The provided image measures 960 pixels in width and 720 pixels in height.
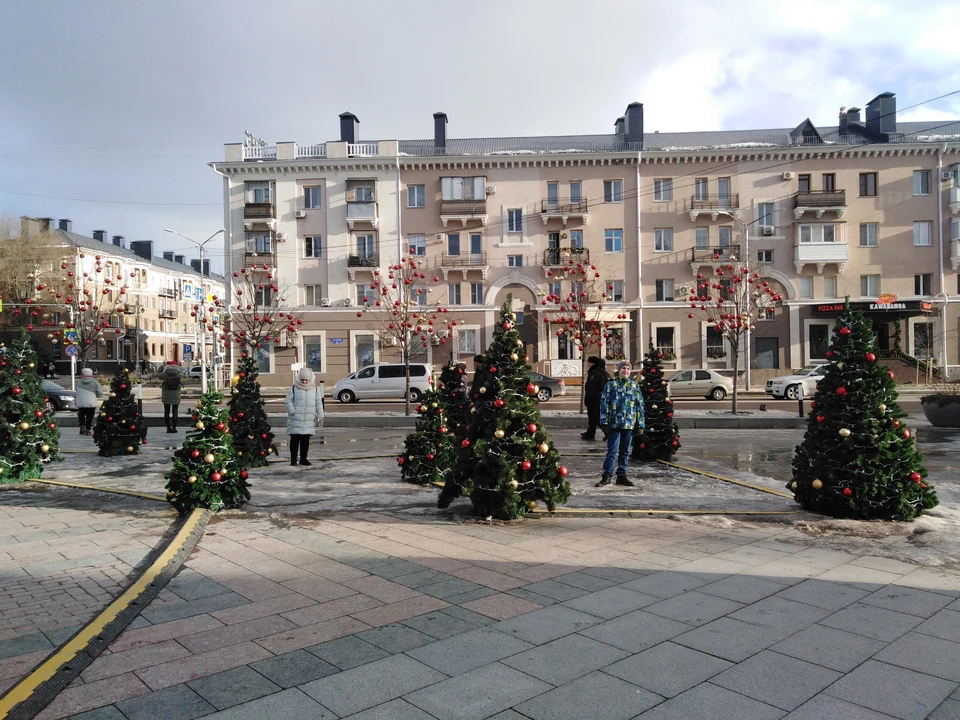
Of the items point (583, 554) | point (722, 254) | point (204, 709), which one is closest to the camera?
point (204, 709)

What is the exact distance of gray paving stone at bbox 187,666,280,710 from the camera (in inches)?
131

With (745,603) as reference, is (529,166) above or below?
above

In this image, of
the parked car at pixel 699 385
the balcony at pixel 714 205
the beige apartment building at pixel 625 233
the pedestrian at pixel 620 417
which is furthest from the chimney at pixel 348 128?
the pedestrian at pixel 620 417

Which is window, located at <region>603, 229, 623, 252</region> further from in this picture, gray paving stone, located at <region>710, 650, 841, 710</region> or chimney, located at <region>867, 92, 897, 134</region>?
gray paving stone, located at <region>710, 650, 841, 710</region>

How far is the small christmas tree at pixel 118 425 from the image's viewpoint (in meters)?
12.5

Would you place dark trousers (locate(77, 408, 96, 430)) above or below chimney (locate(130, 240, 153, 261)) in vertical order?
below

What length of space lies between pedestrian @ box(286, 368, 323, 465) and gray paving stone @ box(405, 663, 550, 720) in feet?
→ 25.5

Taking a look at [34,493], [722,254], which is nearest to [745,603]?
[34,493]

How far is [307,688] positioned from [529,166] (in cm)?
3951

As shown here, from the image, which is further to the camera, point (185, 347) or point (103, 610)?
point (185, 347)

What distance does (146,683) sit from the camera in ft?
11.4

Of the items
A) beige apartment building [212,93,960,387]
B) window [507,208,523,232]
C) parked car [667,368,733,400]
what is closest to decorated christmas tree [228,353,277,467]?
parked car [667,368,733,400]

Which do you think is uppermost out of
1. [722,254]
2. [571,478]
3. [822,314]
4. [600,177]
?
[600,177]

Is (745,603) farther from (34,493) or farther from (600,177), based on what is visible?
(600,177)
